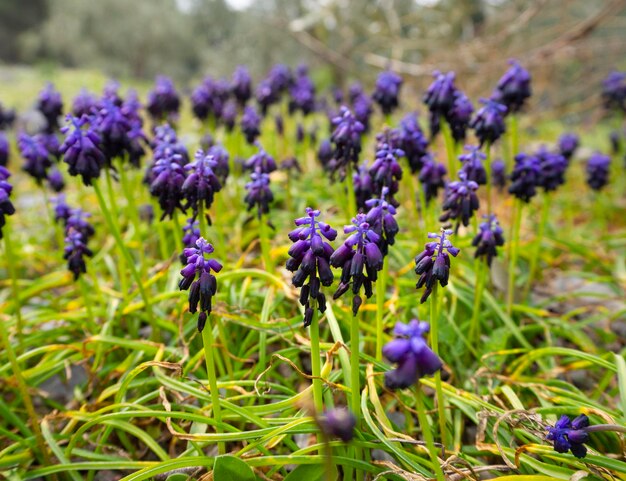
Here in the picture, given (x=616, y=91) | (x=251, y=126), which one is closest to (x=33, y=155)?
(x=251, y=126)

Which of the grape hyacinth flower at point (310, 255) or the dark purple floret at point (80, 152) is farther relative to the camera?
the dark purple floret at point (80, 152)

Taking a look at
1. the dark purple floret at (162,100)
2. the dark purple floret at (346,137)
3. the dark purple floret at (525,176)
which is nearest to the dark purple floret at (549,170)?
the dark purple floret at (525,176)

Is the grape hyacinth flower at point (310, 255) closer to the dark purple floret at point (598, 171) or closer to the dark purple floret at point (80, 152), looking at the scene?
the dark purple floret at point (80, 152)

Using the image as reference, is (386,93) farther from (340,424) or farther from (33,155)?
(340,424)

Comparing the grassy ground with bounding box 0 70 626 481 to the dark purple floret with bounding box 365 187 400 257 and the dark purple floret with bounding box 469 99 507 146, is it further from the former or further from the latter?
the dark purple floret with bounding box 469 99 507 146

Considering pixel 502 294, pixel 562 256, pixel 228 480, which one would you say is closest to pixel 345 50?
pixel 562 256

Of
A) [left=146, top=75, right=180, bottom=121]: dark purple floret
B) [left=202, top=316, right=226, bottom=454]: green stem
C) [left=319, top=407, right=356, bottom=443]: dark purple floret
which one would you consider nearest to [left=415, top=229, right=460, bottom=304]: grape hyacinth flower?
[left=319, top=407, right=356, bottom=443]: dark purple floret
